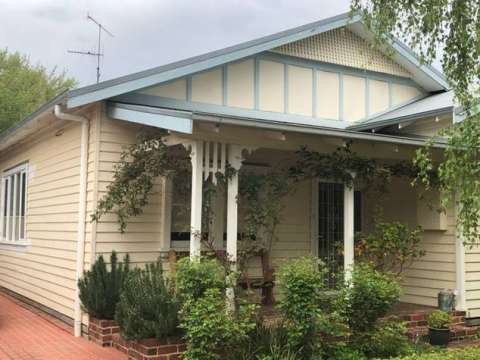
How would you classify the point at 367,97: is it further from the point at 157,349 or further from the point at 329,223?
the point at 157,349

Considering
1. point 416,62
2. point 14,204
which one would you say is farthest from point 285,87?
point 14,204

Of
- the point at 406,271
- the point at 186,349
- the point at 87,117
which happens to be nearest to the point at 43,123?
the point at 87,117

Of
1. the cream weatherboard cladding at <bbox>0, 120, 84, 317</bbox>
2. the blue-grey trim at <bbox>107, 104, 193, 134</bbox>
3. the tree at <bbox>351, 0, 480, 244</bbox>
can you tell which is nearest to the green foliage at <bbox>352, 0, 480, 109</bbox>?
the tree at <bbox>351, 0, 480, 244</bbox>

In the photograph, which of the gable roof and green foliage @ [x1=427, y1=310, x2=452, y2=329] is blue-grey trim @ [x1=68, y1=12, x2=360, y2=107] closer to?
the gable roof

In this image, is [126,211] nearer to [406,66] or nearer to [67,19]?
[406,66]

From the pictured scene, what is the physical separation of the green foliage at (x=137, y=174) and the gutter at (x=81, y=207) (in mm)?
512

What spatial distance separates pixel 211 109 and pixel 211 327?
451 centimetres

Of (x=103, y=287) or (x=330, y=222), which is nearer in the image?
(x=103, y=287)

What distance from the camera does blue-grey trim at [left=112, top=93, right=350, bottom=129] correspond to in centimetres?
875

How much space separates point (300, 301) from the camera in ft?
20.2

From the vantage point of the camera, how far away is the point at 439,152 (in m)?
9.49

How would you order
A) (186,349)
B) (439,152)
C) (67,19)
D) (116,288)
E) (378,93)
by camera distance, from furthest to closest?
1. (67,19)
2. (378,93)
3. (439,152)
4. (116,288)
5. (186,349)

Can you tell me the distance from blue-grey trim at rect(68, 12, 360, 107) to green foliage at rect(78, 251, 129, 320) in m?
2.30

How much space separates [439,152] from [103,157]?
5457mm
